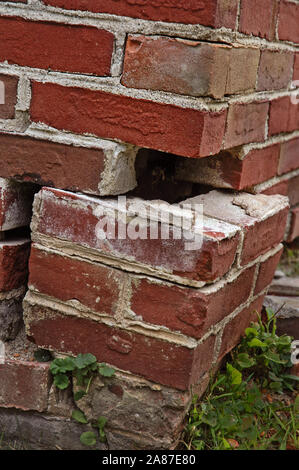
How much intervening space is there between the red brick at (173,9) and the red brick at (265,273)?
693mm

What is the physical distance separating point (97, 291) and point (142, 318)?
0.41ft

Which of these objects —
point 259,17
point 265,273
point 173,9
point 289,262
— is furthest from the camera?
point 289,262

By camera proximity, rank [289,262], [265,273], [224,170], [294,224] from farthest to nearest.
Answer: [289,262] < [294,224] < [265,273] < [224,170]

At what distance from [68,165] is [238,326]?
636 mm

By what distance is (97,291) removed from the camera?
56.5 inches

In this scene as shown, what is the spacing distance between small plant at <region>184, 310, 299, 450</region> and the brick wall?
0.21 ft

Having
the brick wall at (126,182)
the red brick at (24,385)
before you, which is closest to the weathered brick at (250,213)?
the brick wall at (126,182)

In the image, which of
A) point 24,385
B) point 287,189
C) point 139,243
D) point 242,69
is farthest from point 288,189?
point 24,385

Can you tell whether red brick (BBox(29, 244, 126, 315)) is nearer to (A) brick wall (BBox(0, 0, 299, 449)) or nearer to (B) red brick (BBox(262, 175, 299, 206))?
(A) brick wall (BBox(0, 0, 299, 449))

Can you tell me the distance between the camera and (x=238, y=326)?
1.67 m

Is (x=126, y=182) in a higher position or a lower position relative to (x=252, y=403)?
higher

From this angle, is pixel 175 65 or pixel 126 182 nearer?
pixel 175 65

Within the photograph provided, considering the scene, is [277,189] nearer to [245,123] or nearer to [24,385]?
[245,123]

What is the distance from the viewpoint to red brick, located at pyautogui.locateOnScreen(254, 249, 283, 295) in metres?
1.73
